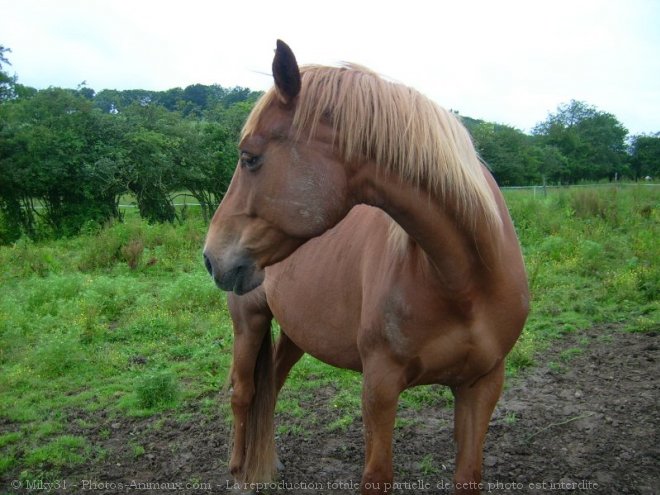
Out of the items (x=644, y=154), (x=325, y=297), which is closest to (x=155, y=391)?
(x=325, y=297)

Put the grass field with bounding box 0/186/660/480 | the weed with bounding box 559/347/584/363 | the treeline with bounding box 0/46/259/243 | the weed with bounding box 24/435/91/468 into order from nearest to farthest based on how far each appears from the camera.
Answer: the weed with bounding box 24/435/91/468 → the grass field with bounding box 0/186/660/480 → the weed with bounding box 559/347/584/363 → the treeline with bounding box 0/46/259/243

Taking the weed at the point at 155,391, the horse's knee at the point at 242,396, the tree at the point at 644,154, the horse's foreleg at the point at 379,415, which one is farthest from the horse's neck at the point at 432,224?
the tree at the point at 644,154

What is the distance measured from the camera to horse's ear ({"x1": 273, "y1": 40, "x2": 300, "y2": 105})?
170 centimetres

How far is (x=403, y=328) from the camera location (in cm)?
210

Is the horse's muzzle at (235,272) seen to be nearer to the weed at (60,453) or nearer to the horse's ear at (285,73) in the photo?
the horse's ear at (285,73)

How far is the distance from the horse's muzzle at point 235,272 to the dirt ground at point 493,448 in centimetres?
199

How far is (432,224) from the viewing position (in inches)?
75.2

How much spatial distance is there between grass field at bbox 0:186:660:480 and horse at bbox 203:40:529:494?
6.56 feet

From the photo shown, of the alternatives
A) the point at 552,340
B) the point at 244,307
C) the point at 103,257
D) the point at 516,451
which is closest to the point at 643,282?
the point at 552,340

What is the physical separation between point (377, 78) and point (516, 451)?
284 centimetres

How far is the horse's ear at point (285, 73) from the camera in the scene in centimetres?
170

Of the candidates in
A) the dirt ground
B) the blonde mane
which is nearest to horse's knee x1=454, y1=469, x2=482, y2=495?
the dirt ground

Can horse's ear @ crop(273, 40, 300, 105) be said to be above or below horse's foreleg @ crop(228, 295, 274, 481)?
above

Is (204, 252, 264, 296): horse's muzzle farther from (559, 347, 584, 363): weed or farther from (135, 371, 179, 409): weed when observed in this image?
(559, 347, 584, 363): weed
